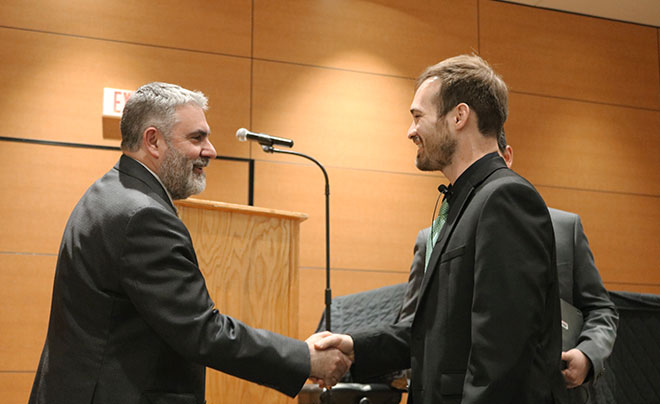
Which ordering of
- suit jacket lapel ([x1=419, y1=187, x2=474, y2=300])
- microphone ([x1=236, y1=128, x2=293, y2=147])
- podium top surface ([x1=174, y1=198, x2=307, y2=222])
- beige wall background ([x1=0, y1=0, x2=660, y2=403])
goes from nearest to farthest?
1. suit jacket lapel ([x1=419, y1=187, x2=474, y2=300])
2. podium top surface ([x1=174, y1=198, x2=307, y2=222])
3. microphone ([x1=236, y1=128, x2=293, y2=147])
4. beige wall background ([x1=0, y1=0, x2=660, y2=403])

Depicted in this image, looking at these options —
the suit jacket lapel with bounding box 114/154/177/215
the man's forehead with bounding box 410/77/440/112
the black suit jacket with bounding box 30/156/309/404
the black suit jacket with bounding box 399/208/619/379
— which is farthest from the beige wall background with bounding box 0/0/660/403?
the man's forehead with bounding box 410/77/440/112

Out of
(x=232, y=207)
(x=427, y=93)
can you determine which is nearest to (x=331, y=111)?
(x=232, y=207)

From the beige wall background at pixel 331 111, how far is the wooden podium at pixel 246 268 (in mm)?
1739

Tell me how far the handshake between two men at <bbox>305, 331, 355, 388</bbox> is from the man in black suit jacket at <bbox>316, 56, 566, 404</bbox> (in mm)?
445

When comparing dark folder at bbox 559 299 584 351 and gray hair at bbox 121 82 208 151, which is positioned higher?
gray hair at bbox 121 82 208 151

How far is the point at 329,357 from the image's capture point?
226cm

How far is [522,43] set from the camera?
5.54m

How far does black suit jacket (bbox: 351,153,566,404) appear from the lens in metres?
1.56

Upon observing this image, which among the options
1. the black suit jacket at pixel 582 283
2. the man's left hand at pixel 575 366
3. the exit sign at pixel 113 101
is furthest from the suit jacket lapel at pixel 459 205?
the exit sign at pixel 113 101

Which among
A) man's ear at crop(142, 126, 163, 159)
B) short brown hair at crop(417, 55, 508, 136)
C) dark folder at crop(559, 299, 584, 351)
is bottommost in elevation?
dark folder at crop(559, 299, 584, 351)

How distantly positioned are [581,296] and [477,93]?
0.99 meters

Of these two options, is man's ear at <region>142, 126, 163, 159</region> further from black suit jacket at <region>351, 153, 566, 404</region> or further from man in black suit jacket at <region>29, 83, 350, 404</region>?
black suit jacket at <region>351, 153, 566, 404</region>

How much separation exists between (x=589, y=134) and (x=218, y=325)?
14.3ft

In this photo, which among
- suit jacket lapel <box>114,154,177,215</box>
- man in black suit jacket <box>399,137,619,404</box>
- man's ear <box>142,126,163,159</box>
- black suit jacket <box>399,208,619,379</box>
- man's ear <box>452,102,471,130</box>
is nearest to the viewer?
man's ear <box>452,102,471,130</box>
